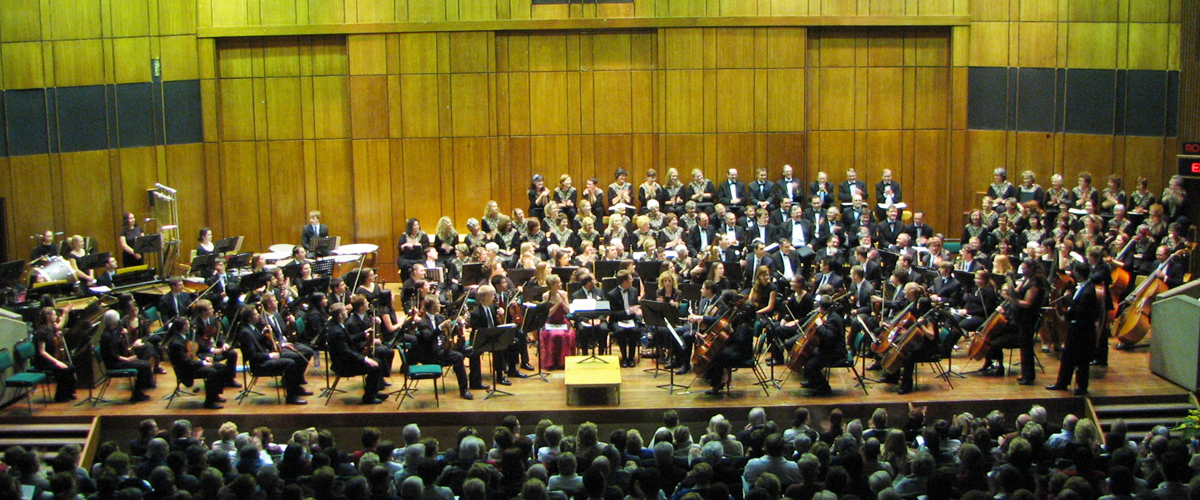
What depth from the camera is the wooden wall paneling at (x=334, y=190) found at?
1797 cm

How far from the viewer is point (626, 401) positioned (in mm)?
11867

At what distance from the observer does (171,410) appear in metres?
11.8

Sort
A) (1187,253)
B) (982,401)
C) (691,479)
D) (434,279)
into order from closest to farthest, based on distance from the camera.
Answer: (691,479) < (982,401) < (1187,253) < (434,279)

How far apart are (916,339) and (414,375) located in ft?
16.2

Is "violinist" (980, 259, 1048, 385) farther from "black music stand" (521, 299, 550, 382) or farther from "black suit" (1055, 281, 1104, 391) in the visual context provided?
"black music stand" (521, 299, 550, 382)

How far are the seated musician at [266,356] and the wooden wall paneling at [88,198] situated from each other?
6.27m

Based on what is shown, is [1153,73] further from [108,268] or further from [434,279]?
[108,268]

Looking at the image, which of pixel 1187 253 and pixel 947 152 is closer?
pixel 1187 253

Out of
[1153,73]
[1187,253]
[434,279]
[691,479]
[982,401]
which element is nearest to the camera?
[691,479]

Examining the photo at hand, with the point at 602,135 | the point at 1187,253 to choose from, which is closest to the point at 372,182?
the point at 602,135

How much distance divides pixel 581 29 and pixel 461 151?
8.39ft

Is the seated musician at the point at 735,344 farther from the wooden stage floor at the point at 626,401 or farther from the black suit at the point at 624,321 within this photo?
the black suit at the point at 624,321

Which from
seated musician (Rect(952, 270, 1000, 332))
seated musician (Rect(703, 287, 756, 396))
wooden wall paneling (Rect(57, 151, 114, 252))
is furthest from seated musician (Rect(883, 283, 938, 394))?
wooden wall paneling (Rect(57, 151, 114, 252))

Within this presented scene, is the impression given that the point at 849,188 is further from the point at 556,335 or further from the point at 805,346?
the point at 556,335
